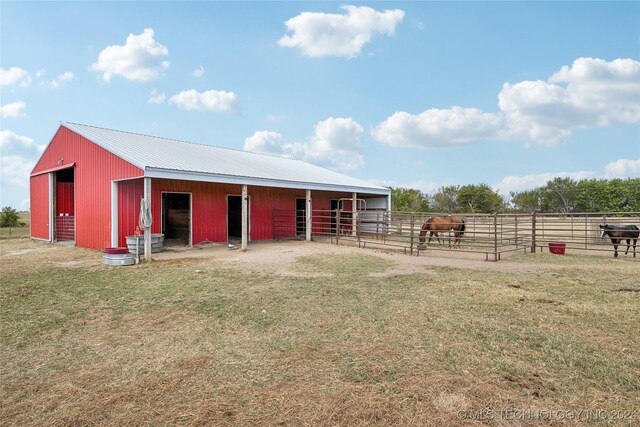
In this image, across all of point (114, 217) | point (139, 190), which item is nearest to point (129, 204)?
point (139, 190)

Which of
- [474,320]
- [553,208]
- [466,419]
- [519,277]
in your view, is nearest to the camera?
[466,419]

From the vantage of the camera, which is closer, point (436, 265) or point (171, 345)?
point (171, 345)

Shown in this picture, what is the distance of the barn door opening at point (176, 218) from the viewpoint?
13.6 metres

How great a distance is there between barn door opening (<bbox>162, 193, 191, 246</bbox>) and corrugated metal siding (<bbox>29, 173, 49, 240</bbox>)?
5070 millimetres

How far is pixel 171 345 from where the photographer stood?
12.3ft

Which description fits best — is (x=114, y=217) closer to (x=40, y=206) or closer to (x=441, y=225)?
(x=40, y=206)

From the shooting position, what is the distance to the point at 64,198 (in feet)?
49.0

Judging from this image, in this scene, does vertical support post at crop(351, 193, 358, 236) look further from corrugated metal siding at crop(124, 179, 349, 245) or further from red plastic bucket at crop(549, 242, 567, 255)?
red plastic bucket at crop(549, 242, 567, 255)

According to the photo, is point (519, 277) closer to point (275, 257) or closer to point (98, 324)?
point (275, 257)

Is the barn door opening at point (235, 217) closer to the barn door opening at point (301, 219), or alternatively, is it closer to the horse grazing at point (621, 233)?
the barn door opening at point (301, 219)

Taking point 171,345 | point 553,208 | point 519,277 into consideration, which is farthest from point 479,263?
point 553,208

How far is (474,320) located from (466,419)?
2121mm

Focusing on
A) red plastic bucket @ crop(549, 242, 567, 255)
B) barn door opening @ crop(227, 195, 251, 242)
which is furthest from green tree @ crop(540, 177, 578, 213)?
barn door opening @ crop(227, 195, 251, 242)

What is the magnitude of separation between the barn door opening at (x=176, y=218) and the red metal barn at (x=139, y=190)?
38 mm
